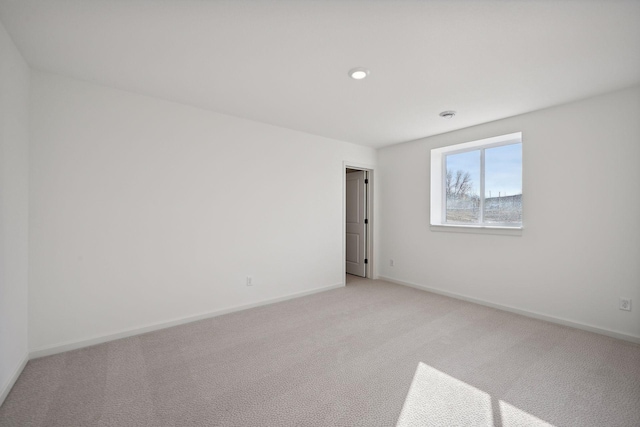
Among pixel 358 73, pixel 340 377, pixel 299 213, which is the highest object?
pixel 358 73

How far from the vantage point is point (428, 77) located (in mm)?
2510

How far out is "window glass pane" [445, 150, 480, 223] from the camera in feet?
13.5

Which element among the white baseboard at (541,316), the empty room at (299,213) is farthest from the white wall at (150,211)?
the white baseboard at (541,316)

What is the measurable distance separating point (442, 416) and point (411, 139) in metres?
3.83

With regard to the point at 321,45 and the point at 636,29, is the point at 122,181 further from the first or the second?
the point at 636,29

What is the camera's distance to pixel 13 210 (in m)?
2.07

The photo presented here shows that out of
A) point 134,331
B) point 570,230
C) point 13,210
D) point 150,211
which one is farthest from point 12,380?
point 570,230

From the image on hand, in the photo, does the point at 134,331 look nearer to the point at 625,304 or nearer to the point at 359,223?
the point at 359,223

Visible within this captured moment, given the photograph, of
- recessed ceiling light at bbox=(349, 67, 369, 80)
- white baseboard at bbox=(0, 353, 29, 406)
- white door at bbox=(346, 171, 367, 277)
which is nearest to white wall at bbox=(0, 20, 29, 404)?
white baseboard at bbox=(0, 353, 29, 406)

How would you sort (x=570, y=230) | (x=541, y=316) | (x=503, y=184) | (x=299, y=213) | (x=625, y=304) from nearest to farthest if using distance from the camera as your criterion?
(x=625, y=304)
(x=570, y=230)
(x=541, y=316)
(x=503, y=184)
(x=299, y=213)

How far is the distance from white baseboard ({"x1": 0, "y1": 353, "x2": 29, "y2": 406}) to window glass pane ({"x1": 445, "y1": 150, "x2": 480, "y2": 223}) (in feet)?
16.2

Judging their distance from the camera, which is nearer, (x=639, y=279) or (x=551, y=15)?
(x=551, y=15)

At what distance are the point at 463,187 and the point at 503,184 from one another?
1.88 feet

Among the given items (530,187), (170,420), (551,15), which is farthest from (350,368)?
(530,187)
